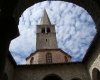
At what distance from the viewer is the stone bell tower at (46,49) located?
69.7 feet

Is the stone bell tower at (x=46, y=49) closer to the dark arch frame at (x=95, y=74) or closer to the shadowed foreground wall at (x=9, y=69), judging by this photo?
the shadowed foreground wall at (x=9, y=69)

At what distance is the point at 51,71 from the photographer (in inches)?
580

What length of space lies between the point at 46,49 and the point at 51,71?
24.1ft

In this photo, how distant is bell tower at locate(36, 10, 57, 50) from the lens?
24438mm

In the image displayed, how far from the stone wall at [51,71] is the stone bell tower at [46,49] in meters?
5.93

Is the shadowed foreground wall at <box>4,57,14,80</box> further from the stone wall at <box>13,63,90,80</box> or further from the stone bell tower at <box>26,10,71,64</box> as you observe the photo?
the stone bell tower at <box>26,10,71,64</box>

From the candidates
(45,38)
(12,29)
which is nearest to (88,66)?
(12,29)

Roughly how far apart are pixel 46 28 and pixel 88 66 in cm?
1535

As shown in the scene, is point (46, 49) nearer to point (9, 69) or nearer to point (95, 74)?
point (9, 69)

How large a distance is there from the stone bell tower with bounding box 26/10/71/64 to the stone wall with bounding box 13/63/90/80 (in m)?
5.93

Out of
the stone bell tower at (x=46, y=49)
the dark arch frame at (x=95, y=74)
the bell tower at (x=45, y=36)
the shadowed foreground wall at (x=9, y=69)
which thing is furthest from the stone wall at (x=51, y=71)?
the bell tower at (x=45, y=36)

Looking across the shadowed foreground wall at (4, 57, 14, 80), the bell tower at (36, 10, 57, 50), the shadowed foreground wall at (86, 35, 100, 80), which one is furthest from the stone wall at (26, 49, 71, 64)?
the shadowed foreground wall at (86, 35, 100, 80)

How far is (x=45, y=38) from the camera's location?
84.7 ft

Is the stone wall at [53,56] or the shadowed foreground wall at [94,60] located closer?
the shadowed foreground wall at [94,60]
